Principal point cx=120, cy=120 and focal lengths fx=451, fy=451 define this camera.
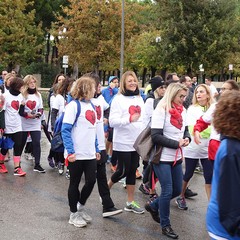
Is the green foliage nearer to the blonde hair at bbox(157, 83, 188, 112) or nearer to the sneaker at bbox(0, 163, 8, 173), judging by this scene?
the sneaker at bbox(0, 163, 8, 173)

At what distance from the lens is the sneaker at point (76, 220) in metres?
5.41

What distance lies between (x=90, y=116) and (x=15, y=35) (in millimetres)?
27491

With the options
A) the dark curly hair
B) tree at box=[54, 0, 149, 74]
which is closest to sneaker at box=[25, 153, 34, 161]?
the dark curly hair

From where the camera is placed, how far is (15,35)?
3136 cm

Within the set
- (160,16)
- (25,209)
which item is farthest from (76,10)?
(25,209)

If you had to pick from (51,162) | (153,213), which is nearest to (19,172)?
(51,162)

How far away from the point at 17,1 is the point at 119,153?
27.8 m

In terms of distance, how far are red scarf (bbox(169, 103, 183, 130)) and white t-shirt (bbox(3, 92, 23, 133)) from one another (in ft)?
12.5

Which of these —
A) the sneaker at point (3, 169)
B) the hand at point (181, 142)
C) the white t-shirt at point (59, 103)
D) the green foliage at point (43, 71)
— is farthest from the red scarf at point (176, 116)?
the green foliage at point (43, 71)

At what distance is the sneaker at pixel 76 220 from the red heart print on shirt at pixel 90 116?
45.2 inches

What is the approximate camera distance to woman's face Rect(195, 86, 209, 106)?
20.8ft

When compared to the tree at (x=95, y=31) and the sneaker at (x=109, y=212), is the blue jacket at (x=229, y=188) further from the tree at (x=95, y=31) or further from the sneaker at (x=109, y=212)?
the tree at (x=95, y=31)

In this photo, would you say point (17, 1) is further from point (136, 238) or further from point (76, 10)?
point (136, 238)

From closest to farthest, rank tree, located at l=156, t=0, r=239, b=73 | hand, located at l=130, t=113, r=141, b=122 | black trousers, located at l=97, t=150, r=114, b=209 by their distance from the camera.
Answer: black trousers, located at l=97, t=150, r=114, b=209 → hand, located at l=130, t=113, r=141, b=122 → tree, located at l=156, t=0, r=239, b=73
